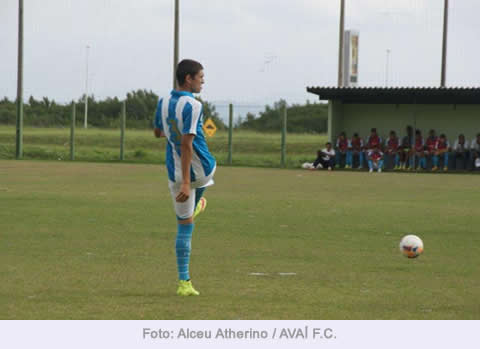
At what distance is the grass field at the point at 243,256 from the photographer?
7.62 m

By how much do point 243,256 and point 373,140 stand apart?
1072 inches

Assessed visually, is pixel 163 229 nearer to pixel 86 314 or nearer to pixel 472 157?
pixel 86 314

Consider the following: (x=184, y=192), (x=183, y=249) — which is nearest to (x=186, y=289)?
(x=183, y=249)

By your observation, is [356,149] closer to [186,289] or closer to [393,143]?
[393,143]

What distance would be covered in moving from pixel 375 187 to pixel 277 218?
1008 centimetres

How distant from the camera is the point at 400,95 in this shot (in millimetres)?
38969

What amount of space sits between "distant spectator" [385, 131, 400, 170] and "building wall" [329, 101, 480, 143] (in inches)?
72.1

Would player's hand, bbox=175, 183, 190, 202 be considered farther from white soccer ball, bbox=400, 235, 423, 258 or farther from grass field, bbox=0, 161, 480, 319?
white soccer ball, bbox=400, 235, 423, 258

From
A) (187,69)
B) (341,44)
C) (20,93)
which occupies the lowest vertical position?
(187,69)

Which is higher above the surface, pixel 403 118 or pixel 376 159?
pixel 403 118

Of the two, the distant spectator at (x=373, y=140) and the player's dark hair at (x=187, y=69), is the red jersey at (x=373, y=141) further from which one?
the player's dark hair at (x=187, y=69)

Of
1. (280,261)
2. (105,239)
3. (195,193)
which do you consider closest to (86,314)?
(195,193)

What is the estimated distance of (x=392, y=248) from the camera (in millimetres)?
11898

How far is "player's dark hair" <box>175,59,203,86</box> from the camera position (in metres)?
8.05
